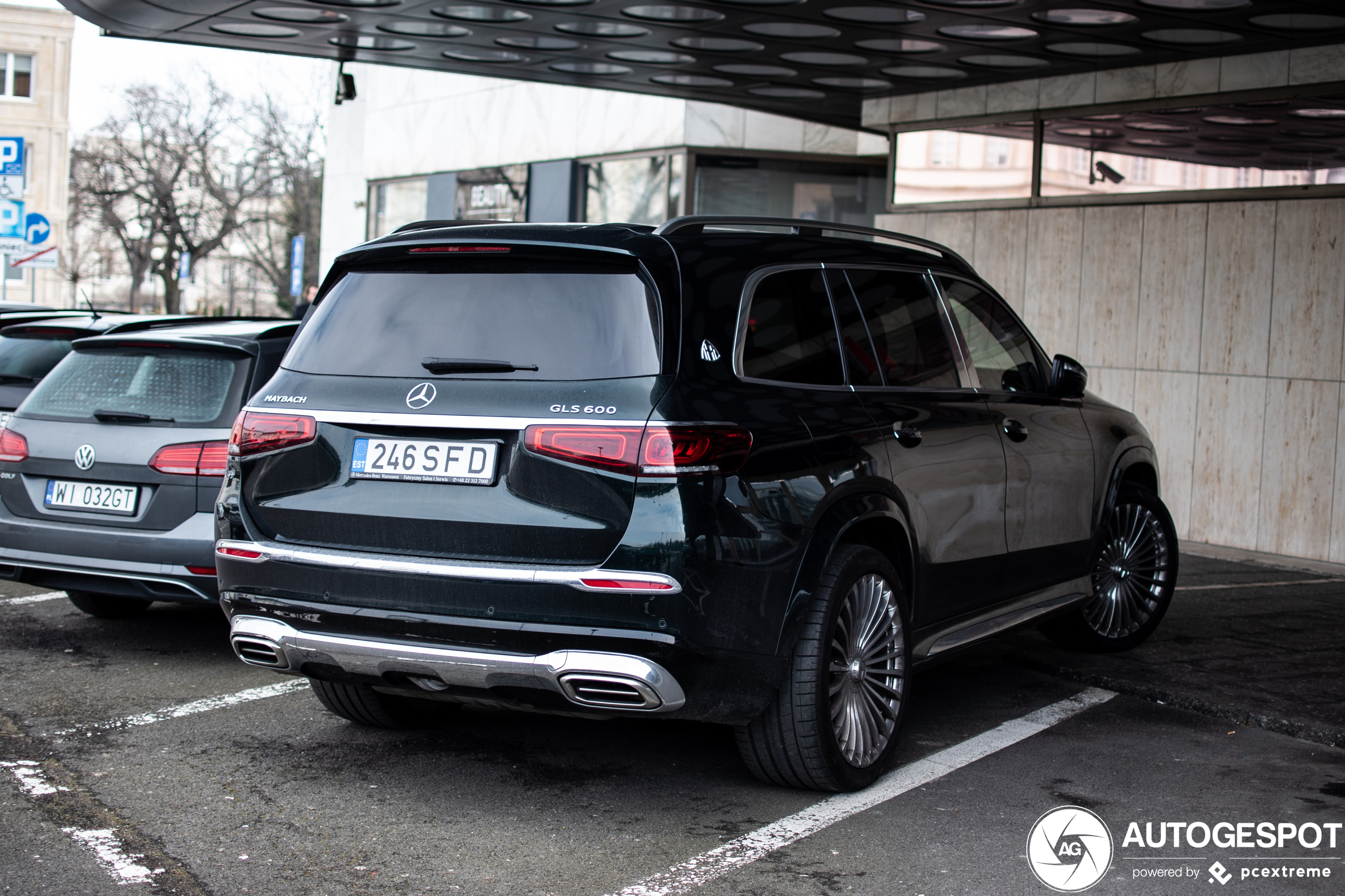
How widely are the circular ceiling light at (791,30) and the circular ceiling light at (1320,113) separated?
132 inches

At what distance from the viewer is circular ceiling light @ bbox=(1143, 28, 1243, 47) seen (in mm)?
9719

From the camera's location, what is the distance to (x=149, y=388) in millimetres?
6504

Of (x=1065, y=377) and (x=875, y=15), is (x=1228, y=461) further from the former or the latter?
(x=1065, y=377)

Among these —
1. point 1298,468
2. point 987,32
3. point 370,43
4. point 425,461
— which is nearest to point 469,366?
point 425,461

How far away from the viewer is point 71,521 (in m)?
6.29

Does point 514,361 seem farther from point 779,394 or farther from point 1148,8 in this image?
point 1148,8

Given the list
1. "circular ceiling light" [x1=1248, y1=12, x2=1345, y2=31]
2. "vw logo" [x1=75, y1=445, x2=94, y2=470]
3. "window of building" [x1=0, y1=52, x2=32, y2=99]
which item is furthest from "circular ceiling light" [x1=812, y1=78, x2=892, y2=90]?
"window of building" [x1=0, y1=52, x2=32, y2=99]

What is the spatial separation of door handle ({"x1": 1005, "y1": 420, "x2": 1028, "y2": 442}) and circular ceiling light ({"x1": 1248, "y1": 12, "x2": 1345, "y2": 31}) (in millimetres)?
A: 4982

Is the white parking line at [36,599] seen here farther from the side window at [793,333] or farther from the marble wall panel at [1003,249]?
the marble wall panel at [1003,249]

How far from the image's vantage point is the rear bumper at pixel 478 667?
154 inches

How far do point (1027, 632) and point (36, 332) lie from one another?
5.98m

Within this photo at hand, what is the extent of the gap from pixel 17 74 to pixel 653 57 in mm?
59393

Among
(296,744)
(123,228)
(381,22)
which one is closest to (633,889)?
(296,744)

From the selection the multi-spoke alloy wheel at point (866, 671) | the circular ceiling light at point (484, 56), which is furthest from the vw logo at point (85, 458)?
the circular ceiling light at point (484, 56)
